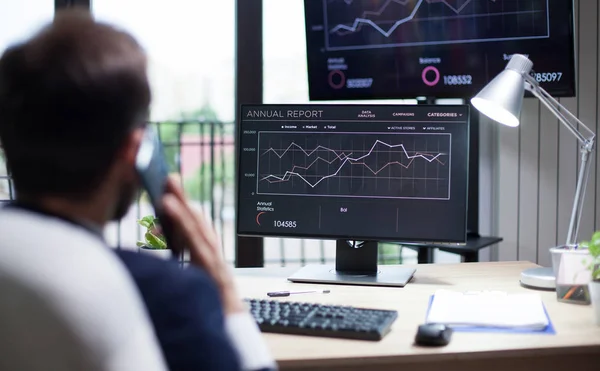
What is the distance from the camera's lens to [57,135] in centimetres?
86

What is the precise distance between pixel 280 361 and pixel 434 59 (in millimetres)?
1637

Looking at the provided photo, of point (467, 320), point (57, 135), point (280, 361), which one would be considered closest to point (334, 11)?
point (467, 320)

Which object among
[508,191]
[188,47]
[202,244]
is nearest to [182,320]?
[202,244]

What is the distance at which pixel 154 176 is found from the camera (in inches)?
46.3

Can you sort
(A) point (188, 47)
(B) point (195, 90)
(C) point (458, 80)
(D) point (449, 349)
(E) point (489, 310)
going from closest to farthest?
(D) point (449, 349) < (E) point (489, 310) < (C) point (458, 80) < (A) point (188, 47) < (B) point (195, 90)

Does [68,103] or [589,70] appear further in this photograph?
[589,70]

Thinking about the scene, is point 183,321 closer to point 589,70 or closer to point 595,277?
point 595,277

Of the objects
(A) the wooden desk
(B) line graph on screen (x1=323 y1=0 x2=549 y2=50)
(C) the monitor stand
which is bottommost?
(A) the wooden desk

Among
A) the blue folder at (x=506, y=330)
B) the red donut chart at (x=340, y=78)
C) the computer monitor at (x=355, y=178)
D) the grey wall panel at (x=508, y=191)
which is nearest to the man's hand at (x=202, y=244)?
the blue folder at (x=506, y=330)

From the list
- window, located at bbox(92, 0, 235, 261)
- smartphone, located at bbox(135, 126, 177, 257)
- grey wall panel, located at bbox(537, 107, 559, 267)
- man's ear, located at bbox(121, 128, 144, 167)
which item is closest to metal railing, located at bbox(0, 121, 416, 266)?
window, located at bbox(92, 0, 235, 261)

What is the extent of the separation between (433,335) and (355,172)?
708 millimetres

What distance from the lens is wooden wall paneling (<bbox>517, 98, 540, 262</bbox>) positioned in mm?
3045

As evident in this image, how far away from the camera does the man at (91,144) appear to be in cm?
86

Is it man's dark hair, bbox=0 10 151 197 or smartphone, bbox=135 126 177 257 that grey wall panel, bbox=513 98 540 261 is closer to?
smartphone, bbox=135 126 177 257
